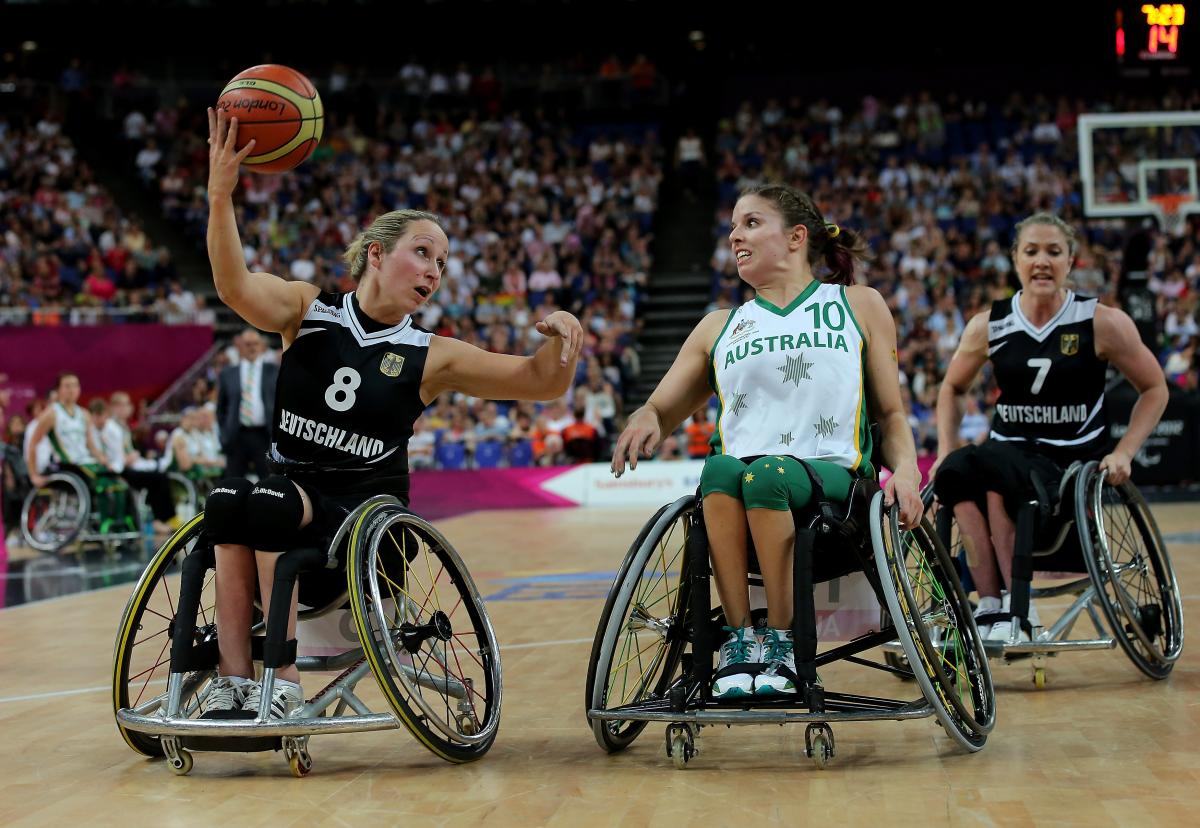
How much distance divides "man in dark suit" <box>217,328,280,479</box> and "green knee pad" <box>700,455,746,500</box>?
6.69 m

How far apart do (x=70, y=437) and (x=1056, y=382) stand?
8.17 meters

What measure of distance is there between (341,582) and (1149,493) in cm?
1084

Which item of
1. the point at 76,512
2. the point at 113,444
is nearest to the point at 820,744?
the point at 76,512

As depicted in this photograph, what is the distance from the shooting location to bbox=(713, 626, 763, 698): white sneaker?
9.65ft

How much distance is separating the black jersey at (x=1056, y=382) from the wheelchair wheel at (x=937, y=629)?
46.0 inches

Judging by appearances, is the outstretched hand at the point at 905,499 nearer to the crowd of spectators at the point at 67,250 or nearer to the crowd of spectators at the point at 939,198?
the crowd of spectators at the point at 939,198

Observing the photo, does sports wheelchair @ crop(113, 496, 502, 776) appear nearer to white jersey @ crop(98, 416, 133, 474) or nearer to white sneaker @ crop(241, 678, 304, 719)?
white sneaker @ crop(241, 678, 304, 719)

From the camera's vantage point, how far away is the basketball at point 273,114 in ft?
11.2

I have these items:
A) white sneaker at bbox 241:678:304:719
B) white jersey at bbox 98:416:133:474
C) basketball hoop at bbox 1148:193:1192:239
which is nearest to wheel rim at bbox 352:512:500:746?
white sneaker at bbox 241:678:304:719

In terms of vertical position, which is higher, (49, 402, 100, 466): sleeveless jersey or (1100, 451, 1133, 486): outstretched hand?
(1100, 451, 1133, 486): outstretched hand

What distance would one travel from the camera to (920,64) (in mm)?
20438

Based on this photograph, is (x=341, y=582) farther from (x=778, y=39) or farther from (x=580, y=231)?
(x=778, y=39)

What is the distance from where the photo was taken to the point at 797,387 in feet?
10.8

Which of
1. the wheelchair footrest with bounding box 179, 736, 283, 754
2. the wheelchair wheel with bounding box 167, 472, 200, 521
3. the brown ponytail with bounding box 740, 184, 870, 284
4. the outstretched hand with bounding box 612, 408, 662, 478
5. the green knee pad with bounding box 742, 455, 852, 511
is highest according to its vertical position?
the brown ponytail with bounding box 740, 184, 870, 284
